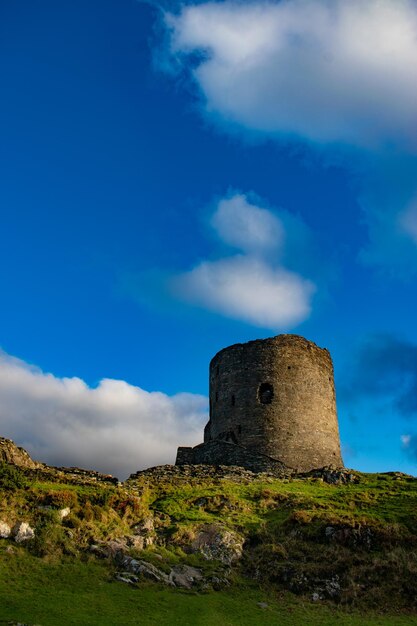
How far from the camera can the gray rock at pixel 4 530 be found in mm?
17781

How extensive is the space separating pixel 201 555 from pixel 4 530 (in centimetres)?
635

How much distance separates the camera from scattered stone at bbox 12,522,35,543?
17.8m

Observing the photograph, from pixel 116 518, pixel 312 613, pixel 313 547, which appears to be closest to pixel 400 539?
pixel 313 547

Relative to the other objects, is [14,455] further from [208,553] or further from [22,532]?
[208,553]

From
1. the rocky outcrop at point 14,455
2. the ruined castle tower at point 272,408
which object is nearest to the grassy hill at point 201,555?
the rocky outcrop at point 14,455

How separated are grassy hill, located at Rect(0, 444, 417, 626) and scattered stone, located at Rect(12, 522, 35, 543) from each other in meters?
0.09

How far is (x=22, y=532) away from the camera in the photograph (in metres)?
17.9

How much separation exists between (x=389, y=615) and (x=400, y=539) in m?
4.06

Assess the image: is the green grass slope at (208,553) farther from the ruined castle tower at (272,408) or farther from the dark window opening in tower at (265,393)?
the dark window opening in tower at (265,393)

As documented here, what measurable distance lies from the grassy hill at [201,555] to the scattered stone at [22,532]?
0.29 feet

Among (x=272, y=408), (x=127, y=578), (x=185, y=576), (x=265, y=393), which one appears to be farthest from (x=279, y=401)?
(x=127, y=578)

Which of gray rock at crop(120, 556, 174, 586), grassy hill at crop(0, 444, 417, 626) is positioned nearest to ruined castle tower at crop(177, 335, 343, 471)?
grassy hill at crop(0, 444, 417, 626)

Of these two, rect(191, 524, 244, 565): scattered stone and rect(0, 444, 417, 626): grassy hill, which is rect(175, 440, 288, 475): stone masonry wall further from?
rect(191, 524, 244, 565): scattered stone

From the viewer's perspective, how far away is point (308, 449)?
3534cm
